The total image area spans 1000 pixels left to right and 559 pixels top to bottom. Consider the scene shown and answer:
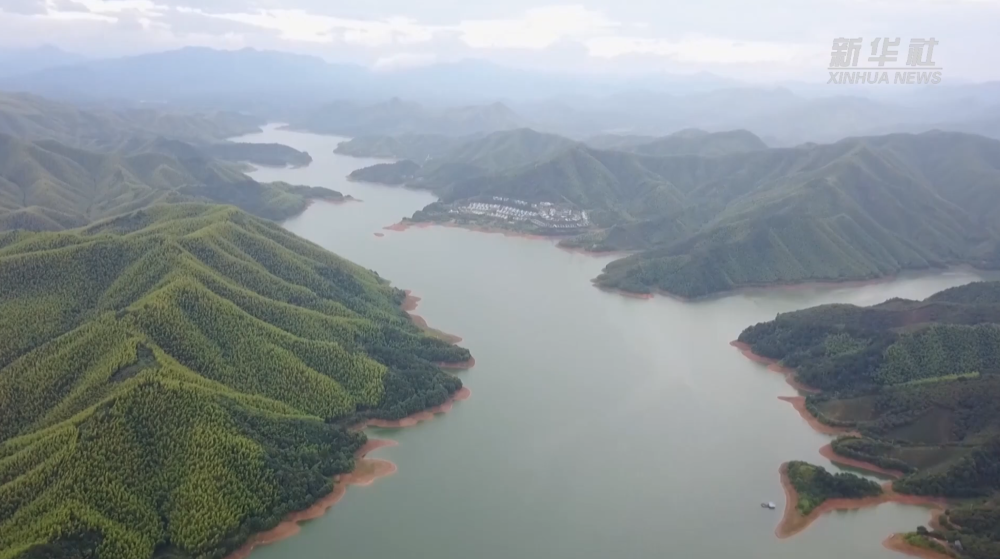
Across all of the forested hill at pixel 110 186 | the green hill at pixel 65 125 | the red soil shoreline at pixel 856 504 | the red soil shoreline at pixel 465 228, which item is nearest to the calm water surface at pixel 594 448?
the red soil shoreline at pixel 856 504

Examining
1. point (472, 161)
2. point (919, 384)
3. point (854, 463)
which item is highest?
point (472, 161)

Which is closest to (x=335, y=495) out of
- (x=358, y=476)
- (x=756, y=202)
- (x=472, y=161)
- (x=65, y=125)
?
(x=358, y=476)

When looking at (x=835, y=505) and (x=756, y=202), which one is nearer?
(x=835, y=505)

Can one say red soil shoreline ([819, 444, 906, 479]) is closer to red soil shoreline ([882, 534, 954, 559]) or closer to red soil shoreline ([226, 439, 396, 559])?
red soil shoreline ([882, 534, 954, 559])

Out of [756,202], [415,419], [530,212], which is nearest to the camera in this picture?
[415,419]

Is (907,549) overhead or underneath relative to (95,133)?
underneath

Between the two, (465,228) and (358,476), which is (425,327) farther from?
(465,228)

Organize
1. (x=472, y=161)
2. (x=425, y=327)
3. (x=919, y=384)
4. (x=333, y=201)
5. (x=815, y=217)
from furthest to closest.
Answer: (x=472, y=161) < (x=333, y=201) < (x=815, y=217) < (x=425, y=327) < (x=919, y=384)

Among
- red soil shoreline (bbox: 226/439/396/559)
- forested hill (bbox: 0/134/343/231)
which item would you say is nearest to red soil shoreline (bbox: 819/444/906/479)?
red soil shoreline (bbox: 226/439/396/559)

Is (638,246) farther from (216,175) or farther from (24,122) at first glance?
(24,122)
